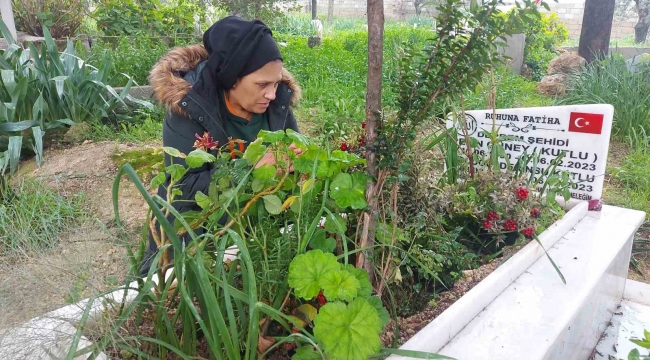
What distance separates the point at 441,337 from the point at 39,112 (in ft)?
11.9

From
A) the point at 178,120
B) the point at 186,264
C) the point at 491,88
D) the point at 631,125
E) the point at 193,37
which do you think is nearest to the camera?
→ the point at 186,264

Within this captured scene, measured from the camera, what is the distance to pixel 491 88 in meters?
1.92

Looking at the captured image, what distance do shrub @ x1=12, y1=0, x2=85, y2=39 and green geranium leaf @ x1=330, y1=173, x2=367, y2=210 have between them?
659 centimetres

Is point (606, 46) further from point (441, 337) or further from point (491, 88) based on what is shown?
point (441, 337)

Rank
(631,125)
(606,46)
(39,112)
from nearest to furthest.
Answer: (39,112), (631,125), (606,46)

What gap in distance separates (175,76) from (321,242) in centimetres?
122

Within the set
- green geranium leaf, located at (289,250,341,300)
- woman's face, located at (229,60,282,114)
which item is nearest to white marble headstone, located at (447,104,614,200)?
woman's face, located at (229,60,282,114)

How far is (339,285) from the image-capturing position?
38.0 inches

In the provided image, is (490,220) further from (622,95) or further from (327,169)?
(622,95)

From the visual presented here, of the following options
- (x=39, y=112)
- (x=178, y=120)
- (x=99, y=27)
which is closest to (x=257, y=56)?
(x=178, y=120)

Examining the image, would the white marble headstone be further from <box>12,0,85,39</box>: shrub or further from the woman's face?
<box>12,0,85,39</box>: shrub

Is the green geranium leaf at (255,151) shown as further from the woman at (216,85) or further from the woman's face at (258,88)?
the woman's face at (258,88)

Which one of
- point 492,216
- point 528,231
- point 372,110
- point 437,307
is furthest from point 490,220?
point 372,110

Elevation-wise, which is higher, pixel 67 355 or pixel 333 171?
pixel 333 171
